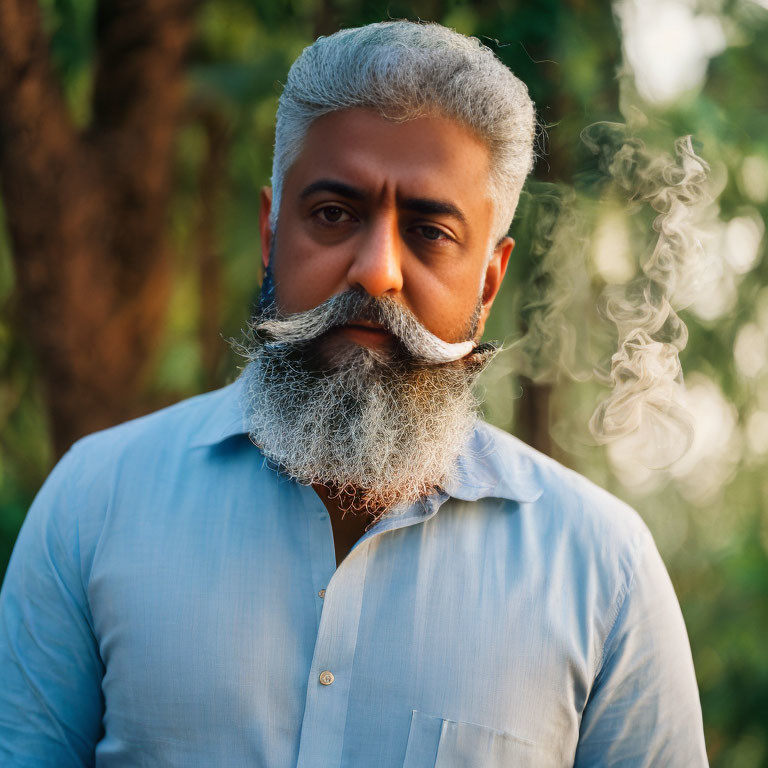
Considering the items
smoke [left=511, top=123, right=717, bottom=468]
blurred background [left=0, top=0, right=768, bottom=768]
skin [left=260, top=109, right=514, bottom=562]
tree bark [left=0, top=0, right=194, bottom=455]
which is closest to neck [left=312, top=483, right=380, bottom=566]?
skin [left=260, top=109, right=514, bottom=562]

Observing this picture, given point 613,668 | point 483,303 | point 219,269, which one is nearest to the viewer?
point 613,668

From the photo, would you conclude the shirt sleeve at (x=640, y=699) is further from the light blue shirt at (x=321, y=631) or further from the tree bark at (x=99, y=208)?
the tree bark at (x=99, y=208)

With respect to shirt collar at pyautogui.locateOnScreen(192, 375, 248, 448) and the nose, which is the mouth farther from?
shirt collar at pyautogui.locateOnScreen(192, 375, 248, 448)

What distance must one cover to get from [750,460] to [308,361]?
10.0ft

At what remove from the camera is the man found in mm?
1584

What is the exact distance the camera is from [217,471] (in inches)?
71.0

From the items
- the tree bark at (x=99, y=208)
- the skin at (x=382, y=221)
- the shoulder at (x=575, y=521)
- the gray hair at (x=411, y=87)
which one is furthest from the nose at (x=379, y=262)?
the tree bark at (x=99, y=208)

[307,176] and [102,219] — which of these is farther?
[102,219]

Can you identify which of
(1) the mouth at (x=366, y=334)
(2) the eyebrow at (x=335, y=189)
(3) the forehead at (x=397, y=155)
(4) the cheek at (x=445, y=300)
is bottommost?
(1) the mouth at (x=366, y=334)

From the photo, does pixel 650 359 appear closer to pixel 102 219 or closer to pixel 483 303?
pixel 483 303

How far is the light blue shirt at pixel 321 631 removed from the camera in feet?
5.15

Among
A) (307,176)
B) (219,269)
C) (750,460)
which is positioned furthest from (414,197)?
(219,269)

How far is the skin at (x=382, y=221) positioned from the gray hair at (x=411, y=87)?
0.03 m

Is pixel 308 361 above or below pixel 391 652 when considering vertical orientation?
above
